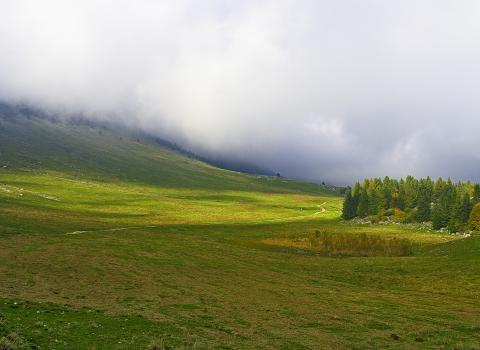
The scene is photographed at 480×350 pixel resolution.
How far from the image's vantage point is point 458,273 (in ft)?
220

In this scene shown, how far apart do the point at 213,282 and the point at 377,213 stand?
148140mm

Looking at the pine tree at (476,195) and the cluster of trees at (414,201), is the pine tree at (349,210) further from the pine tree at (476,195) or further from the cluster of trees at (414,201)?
the pine tree at (476,195)

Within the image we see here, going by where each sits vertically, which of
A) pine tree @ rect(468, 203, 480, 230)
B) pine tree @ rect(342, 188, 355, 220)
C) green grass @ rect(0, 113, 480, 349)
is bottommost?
green grass @ rect(0, 113, 480, 349)

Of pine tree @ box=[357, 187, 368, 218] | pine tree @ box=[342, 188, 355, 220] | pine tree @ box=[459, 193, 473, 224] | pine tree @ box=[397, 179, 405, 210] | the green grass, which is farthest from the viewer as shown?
pine tree @ box=[342, 188, 355, 220]

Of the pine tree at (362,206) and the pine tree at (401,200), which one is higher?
the pine tree at (401,200)

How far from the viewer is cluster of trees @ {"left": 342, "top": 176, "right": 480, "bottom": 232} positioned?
483ft

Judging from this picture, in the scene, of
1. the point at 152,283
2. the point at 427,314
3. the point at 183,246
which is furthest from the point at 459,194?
the point at 152,283

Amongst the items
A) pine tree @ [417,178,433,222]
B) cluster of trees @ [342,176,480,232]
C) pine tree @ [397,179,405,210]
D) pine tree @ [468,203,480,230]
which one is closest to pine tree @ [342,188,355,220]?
cluster of trees @ [342,176,480,232]

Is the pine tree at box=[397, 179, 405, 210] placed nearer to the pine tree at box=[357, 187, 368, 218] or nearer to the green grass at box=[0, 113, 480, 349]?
the pine tree at box=[357, 187, 368, 218]

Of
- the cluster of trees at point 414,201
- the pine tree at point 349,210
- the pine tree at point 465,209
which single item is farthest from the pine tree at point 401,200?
the pine tree at point 465,209

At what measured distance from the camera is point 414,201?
7244 inches

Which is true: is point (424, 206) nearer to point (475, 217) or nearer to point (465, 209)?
point (465, 209)

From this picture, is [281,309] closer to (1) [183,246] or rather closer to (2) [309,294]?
(2) [309,294]

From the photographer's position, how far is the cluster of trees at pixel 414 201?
147 meters
